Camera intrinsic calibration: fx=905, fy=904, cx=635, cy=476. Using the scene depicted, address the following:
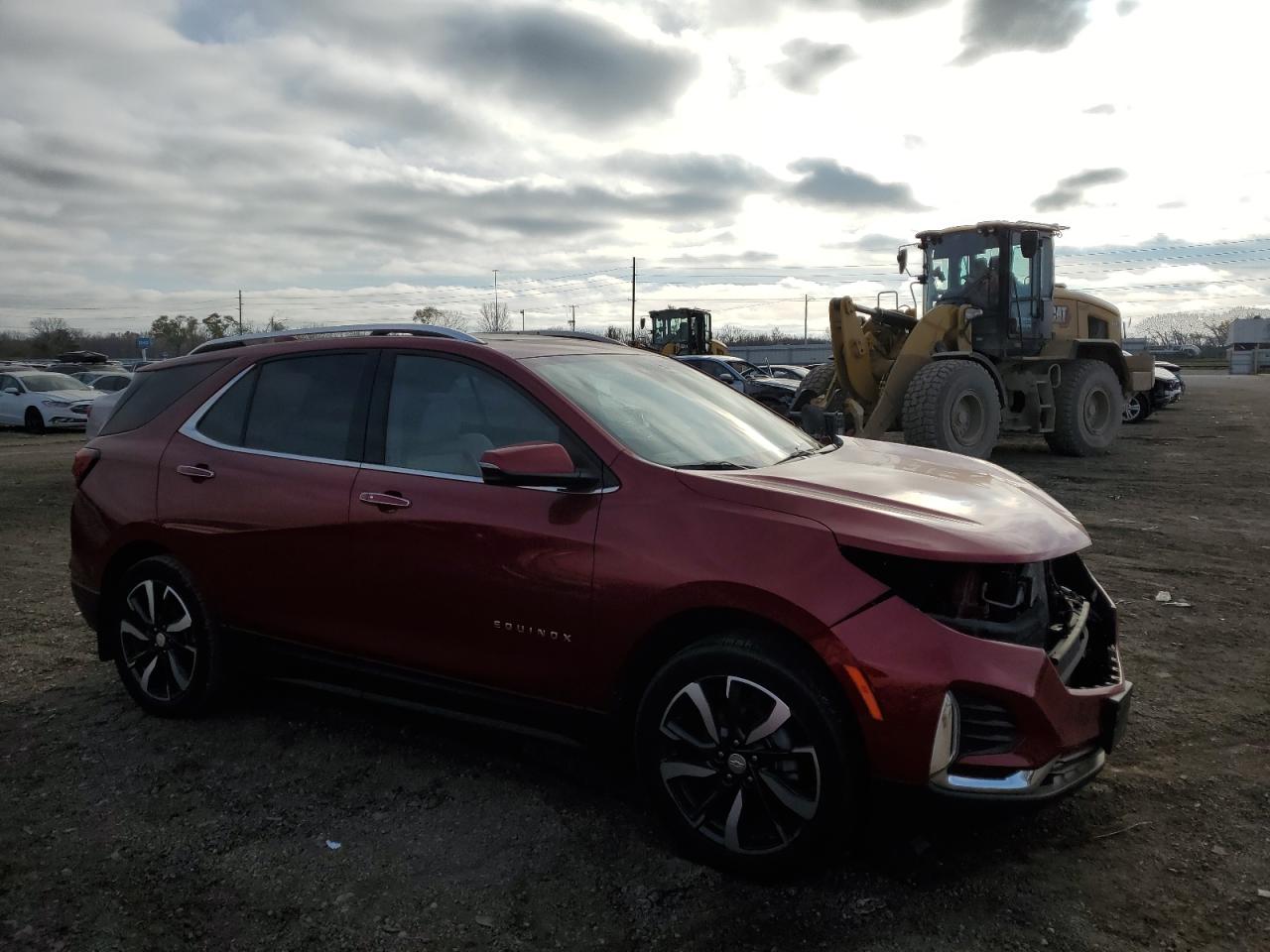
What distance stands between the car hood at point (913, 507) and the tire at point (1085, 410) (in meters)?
11.4

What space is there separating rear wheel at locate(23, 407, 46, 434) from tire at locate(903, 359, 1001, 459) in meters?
20.7

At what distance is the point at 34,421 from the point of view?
73.5ft

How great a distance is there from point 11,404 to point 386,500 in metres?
24.2

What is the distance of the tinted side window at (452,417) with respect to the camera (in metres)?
3.29

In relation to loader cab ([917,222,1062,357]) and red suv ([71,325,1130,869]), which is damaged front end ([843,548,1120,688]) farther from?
loader cab ([917,222,1062,357])

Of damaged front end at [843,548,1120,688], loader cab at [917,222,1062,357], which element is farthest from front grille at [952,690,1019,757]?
loader cab at [917,222,1062,357]

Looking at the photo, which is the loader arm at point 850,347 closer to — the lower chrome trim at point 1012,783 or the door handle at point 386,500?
the door handle at point 386,500

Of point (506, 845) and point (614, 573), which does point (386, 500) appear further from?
point (506, 845)

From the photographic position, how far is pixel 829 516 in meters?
2.70

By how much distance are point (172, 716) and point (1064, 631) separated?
3.73 m

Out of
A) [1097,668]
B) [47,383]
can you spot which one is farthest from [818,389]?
[47,383]

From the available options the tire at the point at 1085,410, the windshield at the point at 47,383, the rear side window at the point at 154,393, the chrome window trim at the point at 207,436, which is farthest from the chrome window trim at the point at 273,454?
the windshield at the point at 47,383

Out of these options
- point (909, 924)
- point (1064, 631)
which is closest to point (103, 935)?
point (909, 924)

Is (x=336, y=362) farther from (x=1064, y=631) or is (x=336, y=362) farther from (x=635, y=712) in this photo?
(x=1064, y=631)
